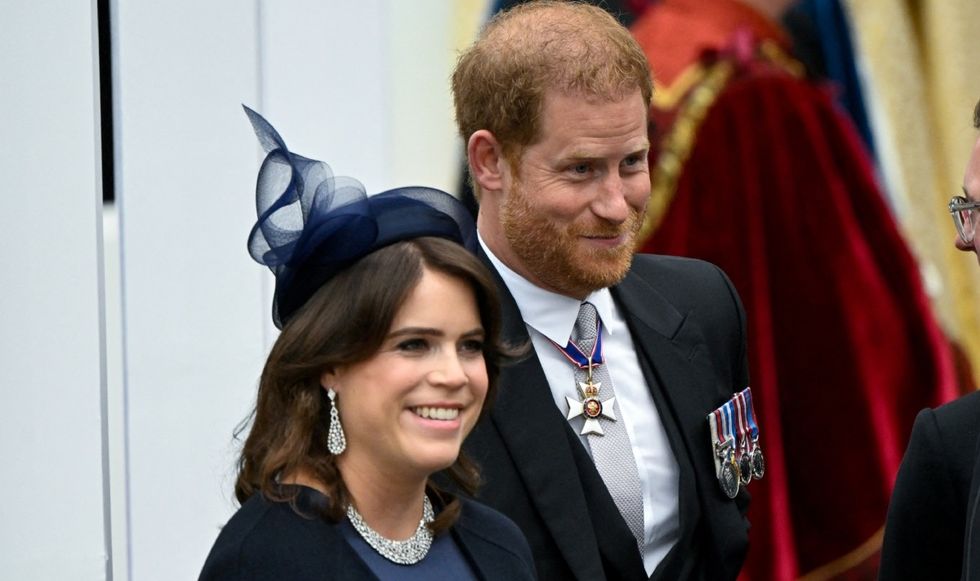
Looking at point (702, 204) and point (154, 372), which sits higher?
point (702, 204)

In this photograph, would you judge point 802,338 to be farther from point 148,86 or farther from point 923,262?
point 148,86

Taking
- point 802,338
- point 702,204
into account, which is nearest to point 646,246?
point 702,204

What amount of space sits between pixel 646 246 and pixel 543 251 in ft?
4.09

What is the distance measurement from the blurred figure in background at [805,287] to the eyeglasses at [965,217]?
141 cm

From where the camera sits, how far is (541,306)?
8.25 feet

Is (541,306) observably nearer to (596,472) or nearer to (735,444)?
(596,472)

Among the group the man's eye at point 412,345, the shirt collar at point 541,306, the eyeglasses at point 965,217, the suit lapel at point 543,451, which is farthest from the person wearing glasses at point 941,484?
the man's eye at point 412,345

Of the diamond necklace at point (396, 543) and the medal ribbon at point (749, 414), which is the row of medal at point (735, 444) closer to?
the medal ribbon at point (749, 414)

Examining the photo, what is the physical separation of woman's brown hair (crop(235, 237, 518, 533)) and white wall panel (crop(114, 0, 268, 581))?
29.2 inches

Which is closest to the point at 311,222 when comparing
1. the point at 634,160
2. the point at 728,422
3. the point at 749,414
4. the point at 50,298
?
the point at 634,160

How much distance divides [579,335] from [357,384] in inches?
26.7

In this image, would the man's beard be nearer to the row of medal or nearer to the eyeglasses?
the row of medal

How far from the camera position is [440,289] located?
2000 mm

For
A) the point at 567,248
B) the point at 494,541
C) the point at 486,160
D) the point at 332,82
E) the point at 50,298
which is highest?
the point at 332,82
